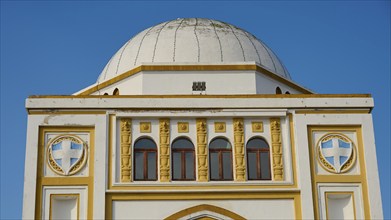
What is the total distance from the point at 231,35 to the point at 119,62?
4507mm

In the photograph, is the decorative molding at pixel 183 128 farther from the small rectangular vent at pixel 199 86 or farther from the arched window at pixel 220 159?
the small rectangular vent at pixel 199 86

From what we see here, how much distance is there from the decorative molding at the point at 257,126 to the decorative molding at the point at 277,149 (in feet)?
1.15

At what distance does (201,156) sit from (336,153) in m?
4.28

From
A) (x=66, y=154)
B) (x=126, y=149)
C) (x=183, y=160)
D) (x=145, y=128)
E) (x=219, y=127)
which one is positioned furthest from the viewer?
(x=219, y=127)

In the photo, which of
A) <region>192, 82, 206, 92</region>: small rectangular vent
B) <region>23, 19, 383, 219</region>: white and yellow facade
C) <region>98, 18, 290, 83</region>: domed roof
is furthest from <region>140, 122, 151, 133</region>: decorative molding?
<region>98, 18, 290, 83</region>: domed roof

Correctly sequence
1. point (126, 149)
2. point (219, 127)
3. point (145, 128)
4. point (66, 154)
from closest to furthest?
point (66, 154), point (126, 149), point (145, 128), point (219, 127)

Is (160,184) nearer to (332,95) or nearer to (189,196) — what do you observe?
(189,196)

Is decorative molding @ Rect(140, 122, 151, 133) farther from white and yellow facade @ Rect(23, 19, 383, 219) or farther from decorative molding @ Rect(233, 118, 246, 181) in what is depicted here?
decorative molding @ Rect(233, 118, 246, 181)

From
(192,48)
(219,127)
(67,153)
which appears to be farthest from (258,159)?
(192,48)

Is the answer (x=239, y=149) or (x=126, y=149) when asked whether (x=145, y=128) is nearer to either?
(x=126, y=149)

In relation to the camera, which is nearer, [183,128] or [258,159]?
[258,159]

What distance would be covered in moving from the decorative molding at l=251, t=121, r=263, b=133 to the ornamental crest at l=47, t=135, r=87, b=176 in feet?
17.6

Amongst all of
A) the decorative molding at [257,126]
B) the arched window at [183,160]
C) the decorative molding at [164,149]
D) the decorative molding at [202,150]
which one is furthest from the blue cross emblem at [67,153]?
the decorative molding at [257,126]

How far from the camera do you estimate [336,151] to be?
81.0ft
